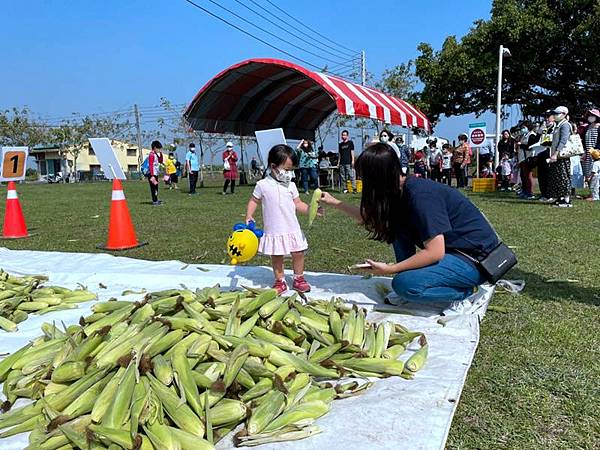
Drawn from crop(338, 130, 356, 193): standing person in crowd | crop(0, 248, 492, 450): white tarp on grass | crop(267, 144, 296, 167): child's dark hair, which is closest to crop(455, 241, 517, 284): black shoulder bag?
crop(0, 248, 492, 450): white tarp on grass

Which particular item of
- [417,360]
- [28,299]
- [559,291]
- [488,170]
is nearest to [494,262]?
[559,291]

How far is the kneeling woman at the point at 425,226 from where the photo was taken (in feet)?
11.8

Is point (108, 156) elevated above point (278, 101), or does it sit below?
below

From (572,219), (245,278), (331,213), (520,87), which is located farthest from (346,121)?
(245,278)

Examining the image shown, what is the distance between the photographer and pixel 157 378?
8.15ft

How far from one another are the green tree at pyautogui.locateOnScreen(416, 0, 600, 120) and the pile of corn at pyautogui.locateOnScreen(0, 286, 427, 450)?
25.2 m

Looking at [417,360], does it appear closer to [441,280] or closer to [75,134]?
[441,280]

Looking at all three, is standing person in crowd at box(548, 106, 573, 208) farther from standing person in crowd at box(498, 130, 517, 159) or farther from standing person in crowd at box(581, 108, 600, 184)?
standing person in crowd at box(498, 130, 517, 159)

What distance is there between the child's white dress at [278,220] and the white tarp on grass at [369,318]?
52 cm

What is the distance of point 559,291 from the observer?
4.52 m

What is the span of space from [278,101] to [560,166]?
15753 millimetres

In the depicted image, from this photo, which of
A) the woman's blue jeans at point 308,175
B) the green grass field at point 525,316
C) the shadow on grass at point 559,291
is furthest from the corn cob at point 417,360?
the woman's blue jeans at point 308,175

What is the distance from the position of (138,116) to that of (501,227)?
2298 inches

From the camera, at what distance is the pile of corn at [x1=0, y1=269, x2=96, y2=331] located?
3961 mm
